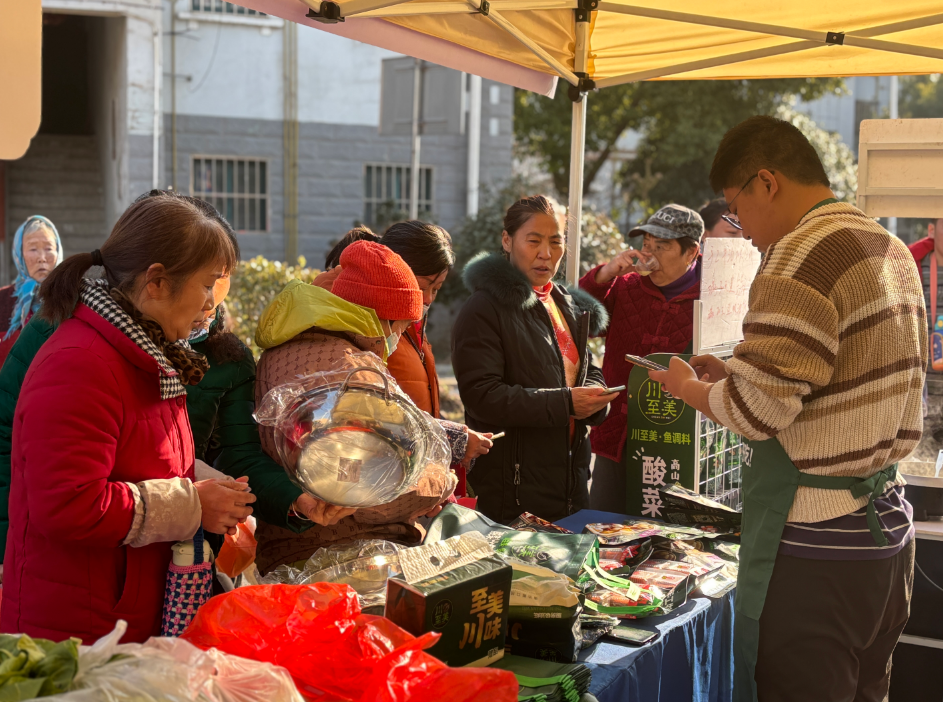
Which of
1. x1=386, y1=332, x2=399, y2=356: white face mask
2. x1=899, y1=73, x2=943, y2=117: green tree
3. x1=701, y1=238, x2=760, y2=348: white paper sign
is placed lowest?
x1=386, y1=332, x2=399, y2=356: white face mask

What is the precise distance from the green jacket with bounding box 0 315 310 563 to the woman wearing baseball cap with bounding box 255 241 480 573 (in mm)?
37

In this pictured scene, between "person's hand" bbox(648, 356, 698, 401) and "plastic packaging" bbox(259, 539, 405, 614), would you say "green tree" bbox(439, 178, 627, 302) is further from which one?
"plastic packaging" bbox(259, 539, 405, 614)

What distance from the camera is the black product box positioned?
149 centimetres

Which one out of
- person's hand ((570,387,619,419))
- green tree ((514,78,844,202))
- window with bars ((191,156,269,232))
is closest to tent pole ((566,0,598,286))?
person's hand ((570,387,619,419))

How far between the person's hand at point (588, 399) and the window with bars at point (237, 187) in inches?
377

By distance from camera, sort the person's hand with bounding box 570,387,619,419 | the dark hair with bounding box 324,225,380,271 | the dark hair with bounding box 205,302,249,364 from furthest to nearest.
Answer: the dark hair with bounding box 324,225,380,271
the person's hand with bounding box 570,387,619,419
the dark hair with bounding box 205,302,249,364

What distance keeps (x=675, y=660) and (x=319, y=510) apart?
87 centimetres

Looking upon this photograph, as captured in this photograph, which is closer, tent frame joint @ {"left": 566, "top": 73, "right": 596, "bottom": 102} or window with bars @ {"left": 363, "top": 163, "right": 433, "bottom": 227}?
tent frame joint @ {"left": 566, "top": 73, "right": 596, "bottom": 102}

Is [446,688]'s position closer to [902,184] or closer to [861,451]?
[861,451]

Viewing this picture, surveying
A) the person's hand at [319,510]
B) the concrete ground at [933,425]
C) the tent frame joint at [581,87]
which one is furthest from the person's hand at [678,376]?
the concrete ground at [933,425]

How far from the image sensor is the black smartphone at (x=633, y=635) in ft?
6.23

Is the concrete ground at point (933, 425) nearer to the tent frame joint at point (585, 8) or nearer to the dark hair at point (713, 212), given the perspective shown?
the dark hair at point (713, 212)

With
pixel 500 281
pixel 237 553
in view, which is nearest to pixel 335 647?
pixel 237 553

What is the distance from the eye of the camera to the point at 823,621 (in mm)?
1918
